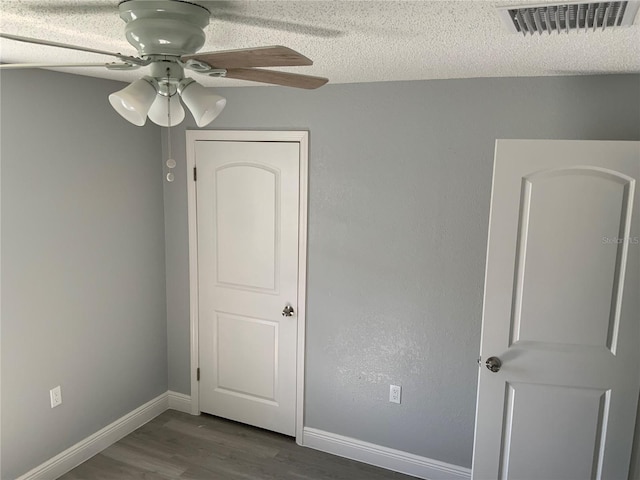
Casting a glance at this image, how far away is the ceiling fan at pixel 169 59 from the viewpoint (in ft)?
4.64

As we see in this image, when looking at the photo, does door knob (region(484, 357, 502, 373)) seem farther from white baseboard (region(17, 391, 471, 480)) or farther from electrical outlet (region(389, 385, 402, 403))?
white baseboard (region(17, 391, 471, 480))

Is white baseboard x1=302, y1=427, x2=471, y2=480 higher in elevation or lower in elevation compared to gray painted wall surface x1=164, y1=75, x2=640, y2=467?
lower

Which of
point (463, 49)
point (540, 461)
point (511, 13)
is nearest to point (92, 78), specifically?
point (463, 49)

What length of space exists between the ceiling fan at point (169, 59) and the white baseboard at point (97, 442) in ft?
7.99

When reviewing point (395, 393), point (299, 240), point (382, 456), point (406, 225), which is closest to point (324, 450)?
point (382, 456)

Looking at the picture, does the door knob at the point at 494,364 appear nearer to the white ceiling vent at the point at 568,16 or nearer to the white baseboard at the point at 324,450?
the white baseboard at the point at 324,450

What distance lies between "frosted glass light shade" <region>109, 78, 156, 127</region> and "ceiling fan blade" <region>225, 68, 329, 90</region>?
0.27m

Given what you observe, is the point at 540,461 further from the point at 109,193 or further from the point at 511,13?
the point at 109,193

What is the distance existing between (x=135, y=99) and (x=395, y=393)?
2.38 metres

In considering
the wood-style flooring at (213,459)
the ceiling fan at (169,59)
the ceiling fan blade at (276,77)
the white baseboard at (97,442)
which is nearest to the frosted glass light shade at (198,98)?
the ceiling fan at (169,59)

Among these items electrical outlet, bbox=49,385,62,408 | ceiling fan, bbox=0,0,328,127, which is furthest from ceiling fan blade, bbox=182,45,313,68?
electrical outlet, bbox=49,385,62,408

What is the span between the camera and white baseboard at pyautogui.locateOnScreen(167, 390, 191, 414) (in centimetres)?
382

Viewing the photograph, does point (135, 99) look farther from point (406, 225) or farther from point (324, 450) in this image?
point (324, 450)

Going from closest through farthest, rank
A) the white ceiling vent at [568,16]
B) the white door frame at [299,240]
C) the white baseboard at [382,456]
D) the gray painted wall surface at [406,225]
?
the white ceiling vent at [568,16], the gray painted wall surface at [406,225], the white baseboard at [382,456], the white door frame at [299,240]
